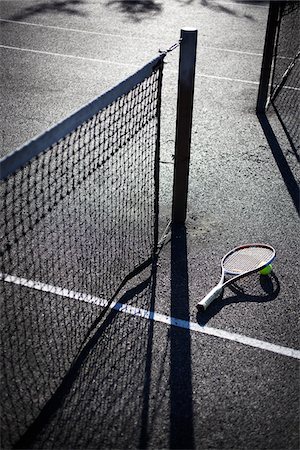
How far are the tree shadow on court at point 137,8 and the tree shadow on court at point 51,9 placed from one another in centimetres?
108

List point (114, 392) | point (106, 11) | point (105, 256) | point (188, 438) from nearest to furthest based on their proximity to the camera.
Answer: point (188, 438)
point (114, 392)
point (105, 256)
point (106, 11)

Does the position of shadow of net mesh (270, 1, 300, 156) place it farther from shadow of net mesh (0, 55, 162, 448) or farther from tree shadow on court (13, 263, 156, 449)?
tree shadow on court (13, 263, 156, 449)

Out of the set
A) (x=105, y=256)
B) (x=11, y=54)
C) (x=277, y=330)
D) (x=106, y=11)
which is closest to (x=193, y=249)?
(x=105, y=256)

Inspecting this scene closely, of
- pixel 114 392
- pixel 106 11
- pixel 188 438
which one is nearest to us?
pixel 188 438

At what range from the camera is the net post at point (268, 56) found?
865 cm

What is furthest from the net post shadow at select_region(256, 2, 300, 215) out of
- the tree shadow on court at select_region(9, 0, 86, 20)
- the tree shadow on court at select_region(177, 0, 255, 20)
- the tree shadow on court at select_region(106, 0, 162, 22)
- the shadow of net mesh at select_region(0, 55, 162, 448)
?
the tree shadow on court at select_region(9, 0, 86, 20)

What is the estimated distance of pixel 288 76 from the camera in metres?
11.3

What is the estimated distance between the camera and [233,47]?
1336cm

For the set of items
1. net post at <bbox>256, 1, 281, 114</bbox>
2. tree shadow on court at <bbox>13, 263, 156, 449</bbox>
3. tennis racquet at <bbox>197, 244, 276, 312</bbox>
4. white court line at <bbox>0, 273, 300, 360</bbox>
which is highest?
net post at <bbox>256, 1, 281, 114</bbox>

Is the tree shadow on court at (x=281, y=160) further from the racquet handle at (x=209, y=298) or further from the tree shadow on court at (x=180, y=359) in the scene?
the racquet handle at (x=209, y=298)

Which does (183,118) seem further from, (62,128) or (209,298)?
(62,128)

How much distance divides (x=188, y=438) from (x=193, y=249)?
2.52m

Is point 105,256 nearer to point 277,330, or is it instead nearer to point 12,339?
point 12,339

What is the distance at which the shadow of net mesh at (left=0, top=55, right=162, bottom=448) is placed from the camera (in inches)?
187
